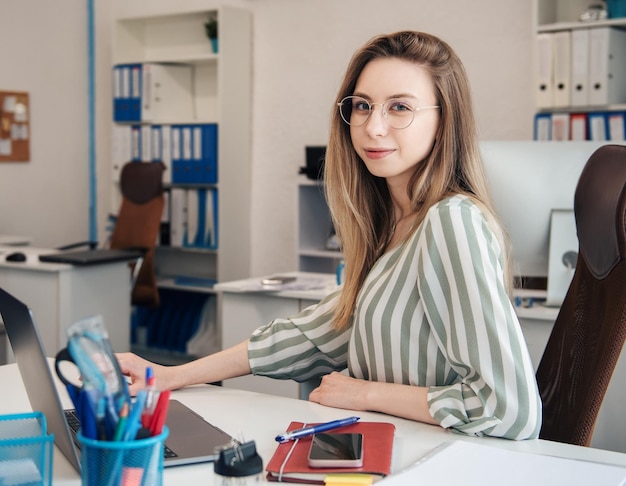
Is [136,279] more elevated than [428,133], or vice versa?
[428,133]

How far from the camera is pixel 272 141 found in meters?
5.23

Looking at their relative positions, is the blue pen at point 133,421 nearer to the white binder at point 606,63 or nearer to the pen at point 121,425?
the pen at point 121,425

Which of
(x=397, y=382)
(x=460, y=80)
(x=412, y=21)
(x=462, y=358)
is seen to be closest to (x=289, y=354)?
(x=397, y=382)

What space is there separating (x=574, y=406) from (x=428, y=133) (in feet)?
1.69

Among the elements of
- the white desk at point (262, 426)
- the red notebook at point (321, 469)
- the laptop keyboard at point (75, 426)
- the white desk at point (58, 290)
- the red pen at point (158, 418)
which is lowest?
the white desk at point (58, 290)

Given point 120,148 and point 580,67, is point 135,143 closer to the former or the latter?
point 120,148

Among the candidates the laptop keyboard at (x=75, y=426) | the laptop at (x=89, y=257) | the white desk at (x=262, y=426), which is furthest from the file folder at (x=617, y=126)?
the laptop keyboard at (x=75, y=426)

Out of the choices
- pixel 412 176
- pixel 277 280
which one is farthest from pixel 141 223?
A: pixel 412 176

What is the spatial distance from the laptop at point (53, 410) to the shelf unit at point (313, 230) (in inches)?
136

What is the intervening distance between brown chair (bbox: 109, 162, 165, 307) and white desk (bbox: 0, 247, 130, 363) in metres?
0.51

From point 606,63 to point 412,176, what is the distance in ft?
8.91

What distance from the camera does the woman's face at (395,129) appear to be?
1423mm

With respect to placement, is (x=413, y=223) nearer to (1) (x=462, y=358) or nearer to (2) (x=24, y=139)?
(1) (x=462, y=358)

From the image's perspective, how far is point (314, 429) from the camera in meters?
1.21
